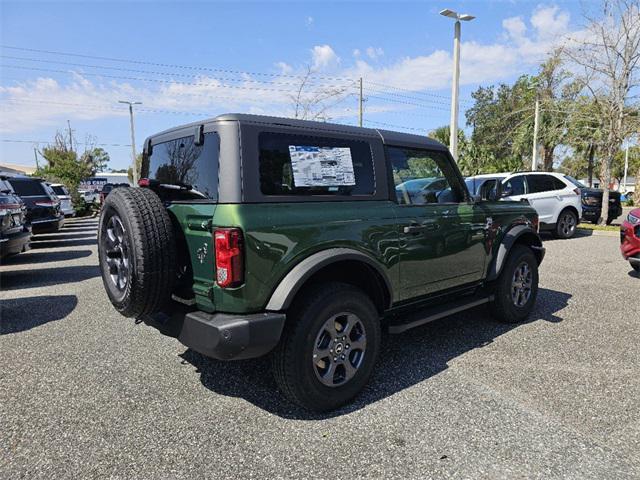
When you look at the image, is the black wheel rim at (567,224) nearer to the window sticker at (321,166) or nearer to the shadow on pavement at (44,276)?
the window sticker at (321,166)

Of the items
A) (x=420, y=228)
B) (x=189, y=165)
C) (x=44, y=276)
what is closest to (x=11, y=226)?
(x=44, y=276)

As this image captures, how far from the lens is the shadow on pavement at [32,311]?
15.7 ft

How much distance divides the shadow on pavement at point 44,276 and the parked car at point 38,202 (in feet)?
9.42

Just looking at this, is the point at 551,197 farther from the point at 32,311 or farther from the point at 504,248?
the point at 32,311

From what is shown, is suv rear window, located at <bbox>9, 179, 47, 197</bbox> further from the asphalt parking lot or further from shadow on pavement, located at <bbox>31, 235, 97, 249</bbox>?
the asphalt parking lot

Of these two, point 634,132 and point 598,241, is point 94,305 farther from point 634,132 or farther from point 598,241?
→ point 634,132

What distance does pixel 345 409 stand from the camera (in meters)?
3.00

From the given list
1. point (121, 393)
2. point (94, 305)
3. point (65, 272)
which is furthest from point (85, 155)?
point (121, 393)

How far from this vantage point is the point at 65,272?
7746 millimetres

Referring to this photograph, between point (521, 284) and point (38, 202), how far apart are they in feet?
35.1

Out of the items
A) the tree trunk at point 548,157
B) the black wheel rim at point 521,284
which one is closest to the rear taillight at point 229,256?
the black wheel rim at point 521,284

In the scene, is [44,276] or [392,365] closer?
[392,365]

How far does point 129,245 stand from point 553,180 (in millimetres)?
11335

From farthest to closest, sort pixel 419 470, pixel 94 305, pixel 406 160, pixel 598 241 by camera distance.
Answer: pixel 598 241
pixel 94 305
pixel 406 160
pixel 419 470
